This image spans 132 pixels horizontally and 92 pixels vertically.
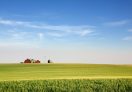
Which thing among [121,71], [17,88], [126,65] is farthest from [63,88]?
[126,65]

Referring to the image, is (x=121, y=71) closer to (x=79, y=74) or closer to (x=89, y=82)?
(x=79, y=74)

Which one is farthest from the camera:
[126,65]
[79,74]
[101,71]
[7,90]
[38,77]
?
[126,65]

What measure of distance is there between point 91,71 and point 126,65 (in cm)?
464

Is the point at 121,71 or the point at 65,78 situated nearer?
the point at 65,78

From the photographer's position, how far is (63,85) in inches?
658

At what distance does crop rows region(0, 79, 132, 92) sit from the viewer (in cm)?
1642

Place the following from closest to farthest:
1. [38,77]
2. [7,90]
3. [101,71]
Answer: [7,90]
[38,77]
[101,71]

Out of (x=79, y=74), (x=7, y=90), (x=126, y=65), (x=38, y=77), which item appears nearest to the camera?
(x=7, y=90)

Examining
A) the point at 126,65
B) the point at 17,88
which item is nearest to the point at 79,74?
the point at 17,88

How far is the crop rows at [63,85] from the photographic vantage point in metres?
16.4

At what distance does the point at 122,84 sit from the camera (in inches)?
680

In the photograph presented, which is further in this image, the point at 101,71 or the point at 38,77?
the point at 101,71

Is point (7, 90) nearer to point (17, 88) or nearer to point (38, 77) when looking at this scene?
point (17, 88)

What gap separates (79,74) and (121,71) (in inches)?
126
